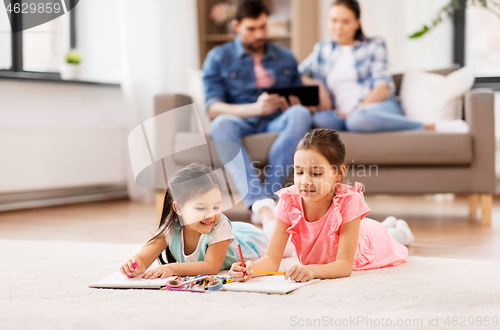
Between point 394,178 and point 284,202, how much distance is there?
1078 millimetres

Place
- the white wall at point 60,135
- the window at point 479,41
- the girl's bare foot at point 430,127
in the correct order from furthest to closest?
1. the window at point 479,41
2. the white wall at point 60,135
3. the girl's bare foot at point 430,127

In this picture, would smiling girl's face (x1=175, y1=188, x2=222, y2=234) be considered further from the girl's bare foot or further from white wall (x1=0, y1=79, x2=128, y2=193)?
white wall (x1=0, y1=79, x2=128, y2=193)

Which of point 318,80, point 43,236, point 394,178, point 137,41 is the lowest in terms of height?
point 43,236

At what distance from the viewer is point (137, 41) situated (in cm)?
327

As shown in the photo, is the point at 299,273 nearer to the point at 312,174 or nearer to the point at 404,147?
the point at 312,174

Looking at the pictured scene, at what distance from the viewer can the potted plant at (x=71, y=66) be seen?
125 inches

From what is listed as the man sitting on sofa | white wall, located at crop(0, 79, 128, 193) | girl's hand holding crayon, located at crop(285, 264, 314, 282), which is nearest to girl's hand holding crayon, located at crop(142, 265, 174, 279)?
girl's hand holding crayon, located at crop(285, 264, 314, 282)

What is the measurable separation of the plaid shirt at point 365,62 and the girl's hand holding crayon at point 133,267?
1.64 m

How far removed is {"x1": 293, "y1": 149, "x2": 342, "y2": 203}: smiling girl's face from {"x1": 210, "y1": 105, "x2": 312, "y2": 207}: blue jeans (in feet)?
3.15

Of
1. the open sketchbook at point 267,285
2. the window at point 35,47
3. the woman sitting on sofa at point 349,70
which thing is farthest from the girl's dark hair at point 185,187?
the window at point 35,47

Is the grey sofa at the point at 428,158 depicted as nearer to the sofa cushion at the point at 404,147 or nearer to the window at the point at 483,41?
the sofa cushion at the point at 404,147

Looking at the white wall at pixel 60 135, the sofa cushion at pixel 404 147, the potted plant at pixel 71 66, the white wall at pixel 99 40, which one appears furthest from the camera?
the white wall at pixel 99 40

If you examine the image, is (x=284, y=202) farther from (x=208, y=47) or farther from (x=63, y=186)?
(x=208, y=47)

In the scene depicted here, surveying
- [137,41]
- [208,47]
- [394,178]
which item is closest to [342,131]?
[394,178]
